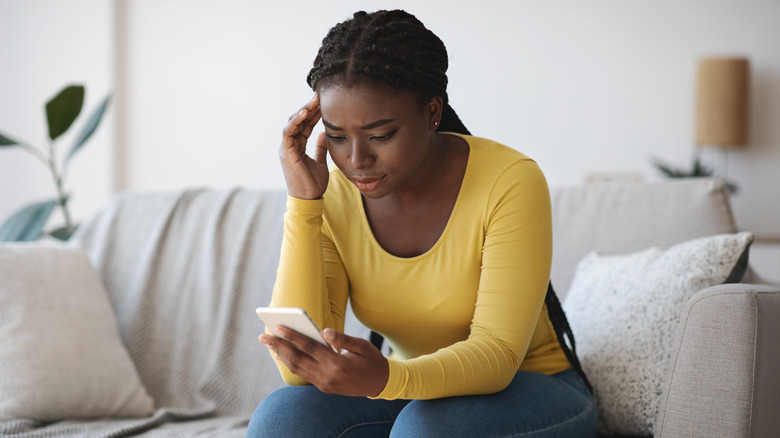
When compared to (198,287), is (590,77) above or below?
above

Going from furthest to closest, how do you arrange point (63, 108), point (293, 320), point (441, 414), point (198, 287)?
1. point (63, 108)
2. point (198, 287)
3. point (441, 414)
4. point (293, 320)

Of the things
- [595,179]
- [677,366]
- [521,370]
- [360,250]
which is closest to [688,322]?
[677,366]

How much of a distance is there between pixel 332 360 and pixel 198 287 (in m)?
1.01

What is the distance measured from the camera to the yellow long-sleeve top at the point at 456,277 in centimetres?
113

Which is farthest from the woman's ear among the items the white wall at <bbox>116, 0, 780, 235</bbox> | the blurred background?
the white wall at <bbox>116, 0, 780, 235</bbox>

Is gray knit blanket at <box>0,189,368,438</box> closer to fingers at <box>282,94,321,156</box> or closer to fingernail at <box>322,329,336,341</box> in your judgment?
fingers at <box>282,94,321,156</box>

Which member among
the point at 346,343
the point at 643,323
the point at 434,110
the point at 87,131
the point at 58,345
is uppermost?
the point at 434,110

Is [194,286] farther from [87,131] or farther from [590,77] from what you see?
[590,77]

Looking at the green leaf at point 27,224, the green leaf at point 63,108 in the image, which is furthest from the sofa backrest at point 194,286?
the green leaf at point 63,108

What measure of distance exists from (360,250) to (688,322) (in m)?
0.54

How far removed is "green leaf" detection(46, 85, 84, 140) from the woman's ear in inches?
58.1

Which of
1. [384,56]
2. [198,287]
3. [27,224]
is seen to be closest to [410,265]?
[384,56]

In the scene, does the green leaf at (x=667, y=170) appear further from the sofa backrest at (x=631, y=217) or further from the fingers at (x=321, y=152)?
the fingers at (x=321, y=152)

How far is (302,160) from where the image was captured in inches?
49.3
